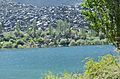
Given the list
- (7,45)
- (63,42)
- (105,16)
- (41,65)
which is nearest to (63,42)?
(63,42)

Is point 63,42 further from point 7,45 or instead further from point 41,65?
point 41,65

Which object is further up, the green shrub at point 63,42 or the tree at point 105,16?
the tree at point 105,16

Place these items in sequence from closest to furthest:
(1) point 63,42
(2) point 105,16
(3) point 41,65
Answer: (2) point 105,16 < (3) point 41,65 < (1) point 63,42

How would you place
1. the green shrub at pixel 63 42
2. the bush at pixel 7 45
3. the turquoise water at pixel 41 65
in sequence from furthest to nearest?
the bush at pixel 7 45 → the green shrub at pixel 63 42 → the turquoise water at pixel 41 65

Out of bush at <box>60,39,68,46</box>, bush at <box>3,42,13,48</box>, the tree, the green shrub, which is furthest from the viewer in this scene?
bush at <box>3,42,13,48</box>

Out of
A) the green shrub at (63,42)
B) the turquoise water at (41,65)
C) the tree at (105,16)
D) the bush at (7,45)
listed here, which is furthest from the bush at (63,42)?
the tree at (105,16)

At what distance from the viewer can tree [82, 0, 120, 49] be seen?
428 inches

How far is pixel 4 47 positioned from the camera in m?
186

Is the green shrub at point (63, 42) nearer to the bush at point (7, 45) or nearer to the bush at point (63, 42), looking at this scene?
the bush at point (63, 42)

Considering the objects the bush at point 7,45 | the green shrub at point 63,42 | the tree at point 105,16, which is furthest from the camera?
the bush at point 7,45

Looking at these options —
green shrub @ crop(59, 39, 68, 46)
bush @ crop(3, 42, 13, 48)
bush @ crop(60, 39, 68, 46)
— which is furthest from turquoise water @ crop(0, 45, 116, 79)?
bush @ crop(3, 42, 13, 48)

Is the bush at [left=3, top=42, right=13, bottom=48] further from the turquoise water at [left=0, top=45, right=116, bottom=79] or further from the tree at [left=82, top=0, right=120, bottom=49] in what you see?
the tree at [left=82, top=0, right=120, bottom=49]

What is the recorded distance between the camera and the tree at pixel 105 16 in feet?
35.7

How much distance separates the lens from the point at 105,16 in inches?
444
